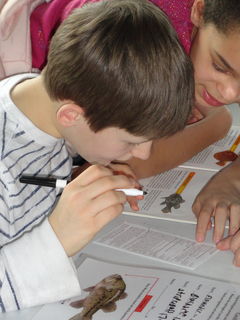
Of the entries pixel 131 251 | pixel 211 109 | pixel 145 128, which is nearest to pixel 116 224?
pixel 131 251

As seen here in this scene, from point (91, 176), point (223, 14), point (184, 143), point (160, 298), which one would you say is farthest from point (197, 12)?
point (160, 298)

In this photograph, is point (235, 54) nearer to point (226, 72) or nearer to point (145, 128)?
point (226, 72)

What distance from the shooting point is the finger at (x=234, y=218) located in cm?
96

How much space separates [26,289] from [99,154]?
0.25 metres

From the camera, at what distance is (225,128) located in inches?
53.7

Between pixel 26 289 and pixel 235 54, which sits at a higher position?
pixel 235 54

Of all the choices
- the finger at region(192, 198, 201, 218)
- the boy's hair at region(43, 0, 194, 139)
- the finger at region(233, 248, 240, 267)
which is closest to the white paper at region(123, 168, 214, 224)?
the finger at region(192, 198, 201, 218)

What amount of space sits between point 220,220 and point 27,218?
34cm

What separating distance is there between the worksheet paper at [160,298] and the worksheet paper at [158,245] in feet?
0.15

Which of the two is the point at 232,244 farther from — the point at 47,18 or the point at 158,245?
the point at 47,18

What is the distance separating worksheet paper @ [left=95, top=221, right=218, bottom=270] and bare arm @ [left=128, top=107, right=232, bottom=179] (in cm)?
21

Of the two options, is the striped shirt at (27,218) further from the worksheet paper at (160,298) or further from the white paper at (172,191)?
the white paper at (172,191)

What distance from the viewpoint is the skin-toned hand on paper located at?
0.95 m

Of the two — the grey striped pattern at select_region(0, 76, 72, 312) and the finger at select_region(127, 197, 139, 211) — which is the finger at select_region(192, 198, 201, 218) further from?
the grey striped pattern at select_region(0, 76, 72, 312)
